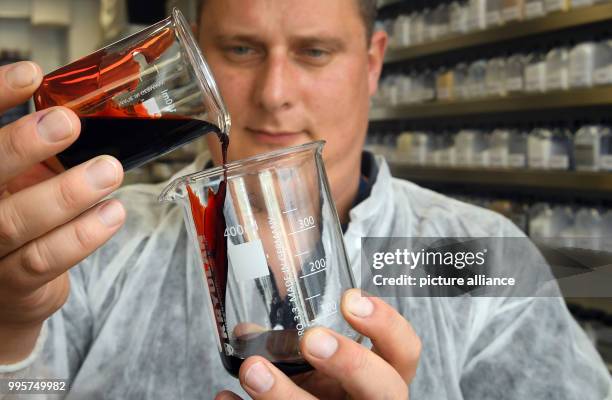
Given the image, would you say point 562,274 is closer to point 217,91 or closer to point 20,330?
point 217,91

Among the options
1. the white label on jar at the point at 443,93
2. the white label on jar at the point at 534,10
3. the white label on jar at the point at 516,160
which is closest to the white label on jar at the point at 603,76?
the white label on jar at the point at 534,10

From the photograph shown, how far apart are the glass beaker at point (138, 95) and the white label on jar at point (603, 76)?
75.1 inches

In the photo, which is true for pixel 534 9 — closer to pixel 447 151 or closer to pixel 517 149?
pixel 517 149

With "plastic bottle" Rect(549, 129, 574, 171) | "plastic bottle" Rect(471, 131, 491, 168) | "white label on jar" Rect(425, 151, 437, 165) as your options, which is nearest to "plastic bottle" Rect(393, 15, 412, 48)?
"white label on jar" Rect(425, 151, 437, 165)

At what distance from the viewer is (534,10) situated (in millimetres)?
2625

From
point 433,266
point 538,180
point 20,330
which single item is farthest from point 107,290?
point 538,180

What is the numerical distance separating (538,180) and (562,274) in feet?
5.22

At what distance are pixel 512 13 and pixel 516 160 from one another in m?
0.62

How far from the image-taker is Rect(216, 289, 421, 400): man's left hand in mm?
737

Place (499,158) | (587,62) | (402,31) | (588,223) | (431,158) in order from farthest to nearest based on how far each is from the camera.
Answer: (402,31) → (431,158) → (499,158) → (588,223) → (587,62)

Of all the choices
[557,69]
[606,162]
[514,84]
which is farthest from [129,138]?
[514,84]

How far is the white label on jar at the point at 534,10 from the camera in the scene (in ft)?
8.53

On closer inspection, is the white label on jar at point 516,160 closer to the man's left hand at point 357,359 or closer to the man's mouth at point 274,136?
the man's mouth at point 274,136

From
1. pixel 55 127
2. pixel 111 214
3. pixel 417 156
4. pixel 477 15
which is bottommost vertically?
pixel 417 156
